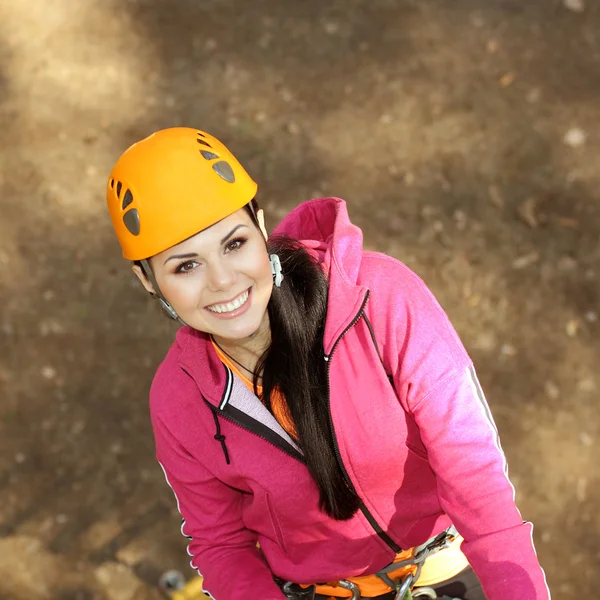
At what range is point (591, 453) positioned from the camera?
4461 mm

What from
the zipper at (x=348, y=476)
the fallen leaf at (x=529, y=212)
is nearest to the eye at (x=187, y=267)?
the zipper at (x=348, y=476)

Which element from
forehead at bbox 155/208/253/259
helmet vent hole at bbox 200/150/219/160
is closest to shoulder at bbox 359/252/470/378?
forehead at bbox 155/208/253/259

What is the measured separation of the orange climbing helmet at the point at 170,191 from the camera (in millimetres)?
2463

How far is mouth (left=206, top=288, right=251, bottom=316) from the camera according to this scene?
8.47 feet

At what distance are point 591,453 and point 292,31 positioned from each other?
3.92m

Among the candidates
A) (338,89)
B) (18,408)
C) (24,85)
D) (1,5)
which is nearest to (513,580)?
(18,408)

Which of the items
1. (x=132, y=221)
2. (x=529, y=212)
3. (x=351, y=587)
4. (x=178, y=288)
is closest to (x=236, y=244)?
(x=178, y=288)

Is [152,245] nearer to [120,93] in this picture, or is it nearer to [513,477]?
[513,477]

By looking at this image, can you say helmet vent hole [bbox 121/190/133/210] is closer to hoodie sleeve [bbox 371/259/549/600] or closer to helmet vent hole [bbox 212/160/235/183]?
helmet vent hole [bbox 212/160/235/183]

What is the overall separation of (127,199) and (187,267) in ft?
0.96

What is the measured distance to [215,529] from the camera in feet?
10.3

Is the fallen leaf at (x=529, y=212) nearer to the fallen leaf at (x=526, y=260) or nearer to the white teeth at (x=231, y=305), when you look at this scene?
the fallen leaf at (x=526, y=260)

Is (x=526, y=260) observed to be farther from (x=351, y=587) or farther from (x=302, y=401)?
(x=302, y=401)

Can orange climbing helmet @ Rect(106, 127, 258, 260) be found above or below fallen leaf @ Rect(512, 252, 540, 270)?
above
